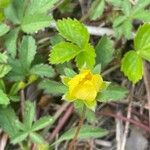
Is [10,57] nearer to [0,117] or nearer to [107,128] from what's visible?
[0,117]

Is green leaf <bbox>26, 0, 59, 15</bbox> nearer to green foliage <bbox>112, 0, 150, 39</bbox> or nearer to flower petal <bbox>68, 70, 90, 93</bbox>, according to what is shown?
green foliage <bbox>112, 0, 150, 39</bbox>

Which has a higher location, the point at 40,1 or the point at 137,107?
the point at 40,1

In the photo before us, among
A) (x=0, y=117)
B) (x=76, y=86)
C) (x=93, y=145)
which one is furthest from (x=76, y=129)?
(x=76, y=86)

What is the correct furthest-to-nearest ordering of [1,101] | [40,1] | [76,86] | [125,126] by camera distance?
[125,126]
[40,1]
[1,101]
[76,86]

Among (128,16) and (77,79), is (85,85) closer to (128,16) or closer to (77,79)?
(77,79)

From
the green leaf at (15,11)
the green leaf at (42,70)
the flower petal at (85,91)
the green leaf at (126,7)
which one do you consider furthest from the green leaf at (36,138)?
the green leaf at (126,7)

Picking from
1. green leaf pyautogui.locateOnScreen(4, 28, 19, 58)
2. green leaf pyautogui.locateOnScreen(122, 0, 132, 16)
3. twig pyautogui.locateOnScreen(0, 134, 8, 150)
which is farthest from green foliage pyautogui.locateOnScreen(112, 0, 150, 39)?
twig pyautogui.locateOnScreen(0, 134, 8, 150)
